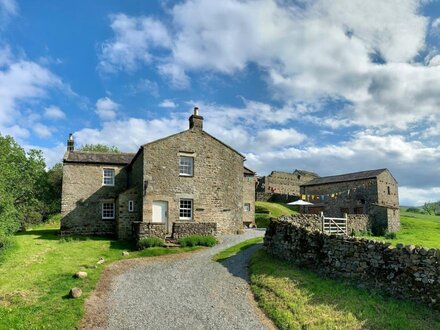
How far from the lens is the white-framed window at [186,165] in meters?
28.9

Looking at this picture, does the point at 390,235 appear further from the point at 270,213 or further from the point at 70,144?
the point at 70,144

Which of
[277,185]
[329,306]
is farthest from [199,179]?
[277,185]

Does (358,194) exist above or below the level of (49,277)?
above

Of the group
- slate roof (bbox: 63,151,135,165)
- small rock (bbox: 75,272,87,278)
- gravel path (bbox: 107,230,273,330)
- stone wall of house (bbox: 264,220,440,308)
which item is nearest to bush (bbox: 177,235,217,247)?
gravel path (bbox: 107,230,273,330)

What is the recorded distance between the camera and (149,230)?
24.2m

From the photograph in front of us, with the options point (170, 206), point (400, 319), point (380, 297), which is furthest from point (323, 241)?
point (170, 206)

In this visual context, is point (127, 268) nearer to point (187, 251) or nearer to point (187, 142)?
point (187, 251)

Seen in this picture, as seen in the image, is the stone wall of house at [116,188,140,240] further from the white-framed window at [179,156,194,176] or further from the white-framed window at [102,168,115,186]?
the white-framed window at [102,168,115,186]

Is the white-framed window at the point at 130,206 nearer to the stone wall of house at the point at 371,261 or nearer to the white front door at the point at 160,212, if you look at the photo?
the white front door at the point at 160,212

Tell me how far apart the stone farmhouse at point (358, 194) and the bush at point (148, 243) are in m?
22.0

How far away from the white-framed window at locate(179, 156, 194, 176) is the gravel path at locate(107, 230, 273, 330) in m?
9.90

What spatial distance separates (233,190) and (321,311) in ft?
63.5

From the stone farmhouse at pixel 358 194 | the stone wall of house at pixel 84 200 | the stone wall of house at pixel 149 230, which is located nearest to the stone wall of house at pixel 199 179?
the stone wall of house at pixel 149 230

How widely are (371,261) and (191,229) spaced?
14.9m
